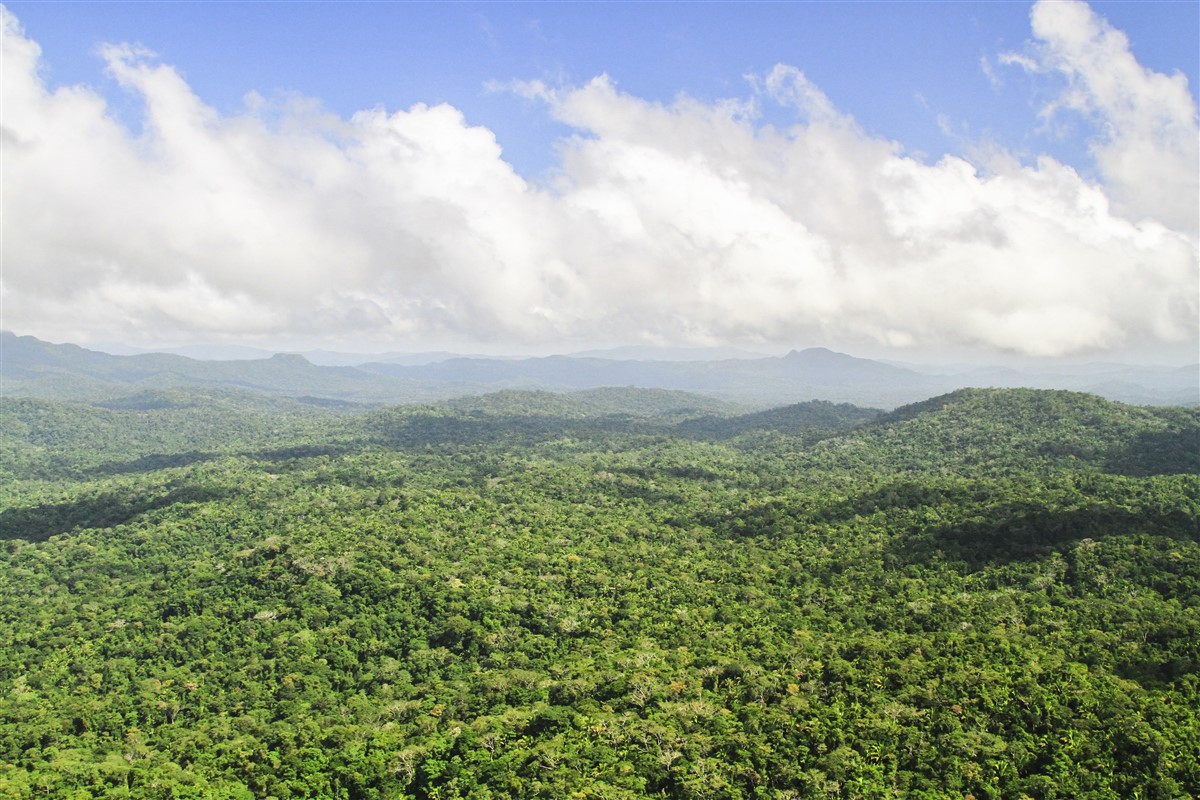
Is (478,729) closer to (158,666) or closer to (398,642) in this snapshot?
(398,642)

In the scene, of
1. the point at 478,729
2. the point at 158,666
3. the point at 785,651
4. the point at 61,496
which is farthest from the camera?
the point at 61,496

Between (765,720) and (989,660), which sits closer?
(765,720)

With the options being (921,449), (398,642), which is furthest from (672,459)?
(398,642)

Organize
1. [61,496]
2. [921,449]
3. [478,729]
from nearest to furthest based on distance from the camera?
[478,729], [61,496], [921,449]

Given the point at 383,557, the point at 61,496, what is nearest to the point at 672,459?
the point at 383,557

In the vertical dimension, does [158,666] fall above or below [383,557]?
below

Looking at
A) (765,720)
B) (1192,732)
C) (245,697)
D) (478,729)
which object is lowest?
(245,697)
